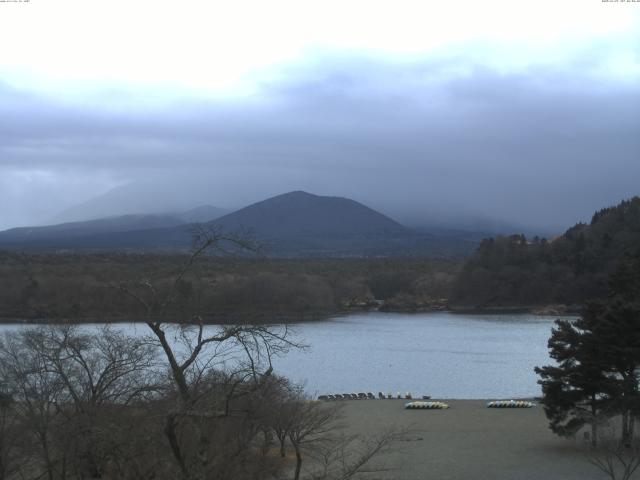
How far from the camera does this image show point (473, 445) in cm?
2294

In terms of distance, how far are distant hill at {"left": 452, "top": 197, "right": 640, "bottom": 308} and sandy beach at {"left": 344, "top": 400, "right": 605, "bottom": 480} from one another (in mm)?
59338

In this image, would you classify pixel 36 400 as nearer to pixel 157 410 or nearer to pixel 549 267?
Answer: pixel 157 410

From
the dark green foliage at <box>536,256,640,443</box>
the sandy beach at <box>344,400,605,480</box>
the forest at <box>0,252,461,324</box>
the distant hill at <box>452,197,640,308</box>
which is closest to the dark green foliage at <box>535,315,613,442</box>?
the dark green foliage at <box>536,256,640,443</box>

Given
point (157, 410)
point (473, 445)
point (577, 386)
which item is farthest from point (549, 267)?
point (157, 410)

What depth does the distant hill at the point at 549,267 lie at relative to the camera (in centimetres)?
8662

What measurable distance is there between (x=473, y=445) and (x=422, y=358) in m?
25.2

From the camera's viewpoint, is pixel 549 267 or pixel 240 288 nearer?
pixel 240 288

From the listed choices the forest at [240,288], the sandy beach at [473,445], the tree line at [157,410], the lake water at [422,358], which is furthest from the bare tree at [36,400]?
the forest at [240,288]

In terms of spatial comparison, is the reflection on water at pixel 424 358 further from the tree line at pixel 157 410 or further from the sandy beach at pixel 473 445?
the tree line at pixel 157 410

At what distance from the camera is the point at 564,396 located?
2072 cm

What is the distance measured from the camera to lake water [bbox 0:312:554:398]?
1478 inches

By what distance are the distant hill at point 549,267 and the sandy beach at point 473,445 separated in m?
59.3

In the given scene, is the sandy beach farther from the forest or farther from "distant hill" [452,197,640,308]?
"distant hill" [452,197,640,308]

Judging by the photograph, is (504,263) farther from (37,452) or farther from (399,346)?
(37,452)
